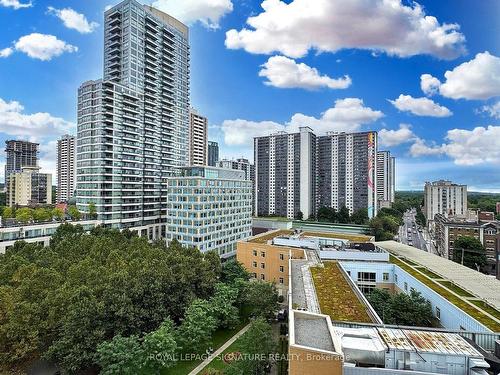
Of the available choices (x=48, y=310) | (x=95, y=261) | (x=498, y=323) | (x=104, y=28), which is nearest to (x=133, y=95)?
(x=104, y=28)

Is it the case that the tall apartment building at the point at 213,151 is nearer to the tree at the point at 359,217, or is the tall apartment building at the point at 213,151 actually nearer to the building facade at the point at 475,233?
the tree at the point at 359,217

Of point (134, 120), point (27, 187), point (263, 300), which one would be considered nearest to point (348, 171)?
point (134, 120)

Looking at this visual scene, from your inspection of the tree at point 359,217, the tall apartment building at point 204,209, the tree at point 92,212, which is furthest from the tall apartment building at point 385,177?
the tree at point 92,212

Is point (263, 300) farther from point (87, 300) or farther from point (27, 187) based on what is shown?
point (27, 187)

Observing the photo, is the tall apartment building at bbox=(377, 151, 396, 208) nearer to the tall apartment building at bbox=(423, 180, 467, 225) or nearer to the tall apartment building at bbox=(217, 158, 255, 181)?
the tall apartment building at bbox=(423, 180, 467, 225)

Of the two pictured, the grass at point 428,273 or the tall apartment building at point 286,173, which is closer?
the grass at point 428,273

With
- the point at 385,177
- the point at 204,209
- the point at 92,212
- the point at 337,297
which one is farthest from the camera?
the point at 385,177
